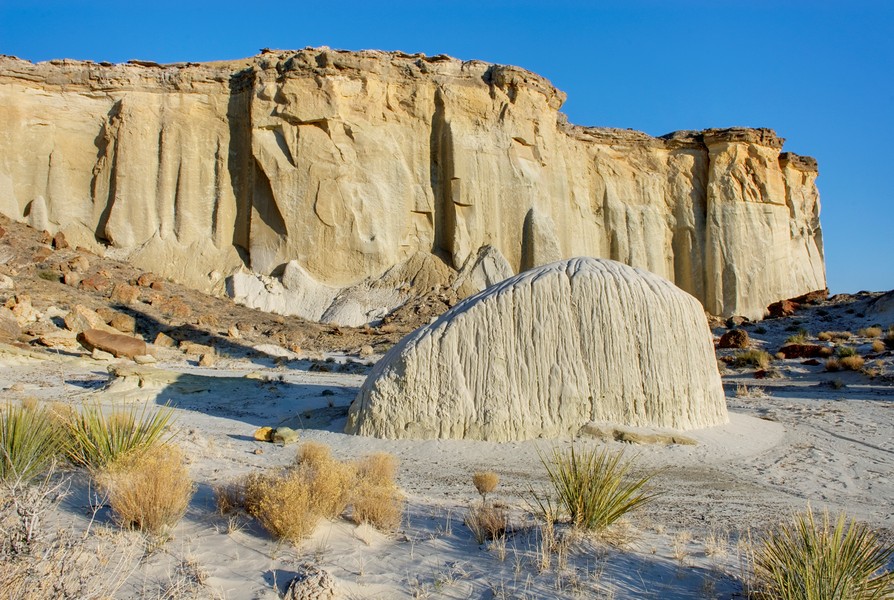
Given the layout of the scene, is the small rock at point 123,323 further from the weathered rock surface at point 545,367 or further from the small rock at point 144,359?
the weathered rock surface at point 545,367

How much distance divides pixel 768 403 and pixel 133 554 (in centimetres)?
1384

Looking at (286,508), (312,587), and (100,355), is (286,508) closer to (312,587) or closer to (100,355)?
(312,587)

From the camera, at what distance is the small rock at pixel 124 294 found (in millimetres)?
25250

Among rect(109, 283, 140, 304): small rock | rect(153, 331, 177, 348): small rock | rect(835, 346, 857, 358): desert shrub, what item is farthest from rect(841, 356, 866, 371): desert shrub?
rect(109, 283, 140, 304): small rock

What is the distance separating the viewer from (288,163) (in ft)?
106

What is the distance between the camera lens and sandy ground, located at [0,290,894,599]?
467cm

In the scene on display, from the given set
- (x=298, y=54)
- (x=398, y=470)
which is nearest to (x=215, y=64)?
(x=298, y=54)

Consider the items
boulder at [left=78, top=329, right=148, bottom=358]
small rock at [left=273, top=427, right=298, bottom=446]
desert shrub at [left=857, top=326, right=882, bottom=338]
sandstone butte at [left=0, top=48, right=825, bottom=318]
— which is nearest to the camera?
small rock at [left=273, top=427, right=298, bottom=446]

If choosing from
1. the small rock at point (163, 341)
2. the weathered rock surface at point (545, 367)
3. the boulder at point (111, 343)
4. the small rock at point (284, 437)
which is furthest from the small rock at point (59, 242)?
the weathered rock surface at point (545, 367)

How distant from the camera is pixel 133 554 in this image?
15.8ft

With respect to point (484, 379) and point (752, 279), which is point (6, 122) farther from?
point (752, 279)

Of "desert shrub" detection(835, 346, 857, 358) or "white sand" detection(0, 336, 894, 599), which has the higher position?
"desert shrub" detection(835, 346, 857, 358)

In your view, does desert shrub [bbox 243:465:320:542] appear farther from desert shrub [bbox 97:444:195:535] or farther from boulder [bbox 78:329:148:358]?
boulder [bbox 78:329:148:358]

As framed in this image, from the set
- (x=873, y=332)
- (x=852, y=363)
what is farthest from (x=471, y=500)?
(x=873, y=332)
